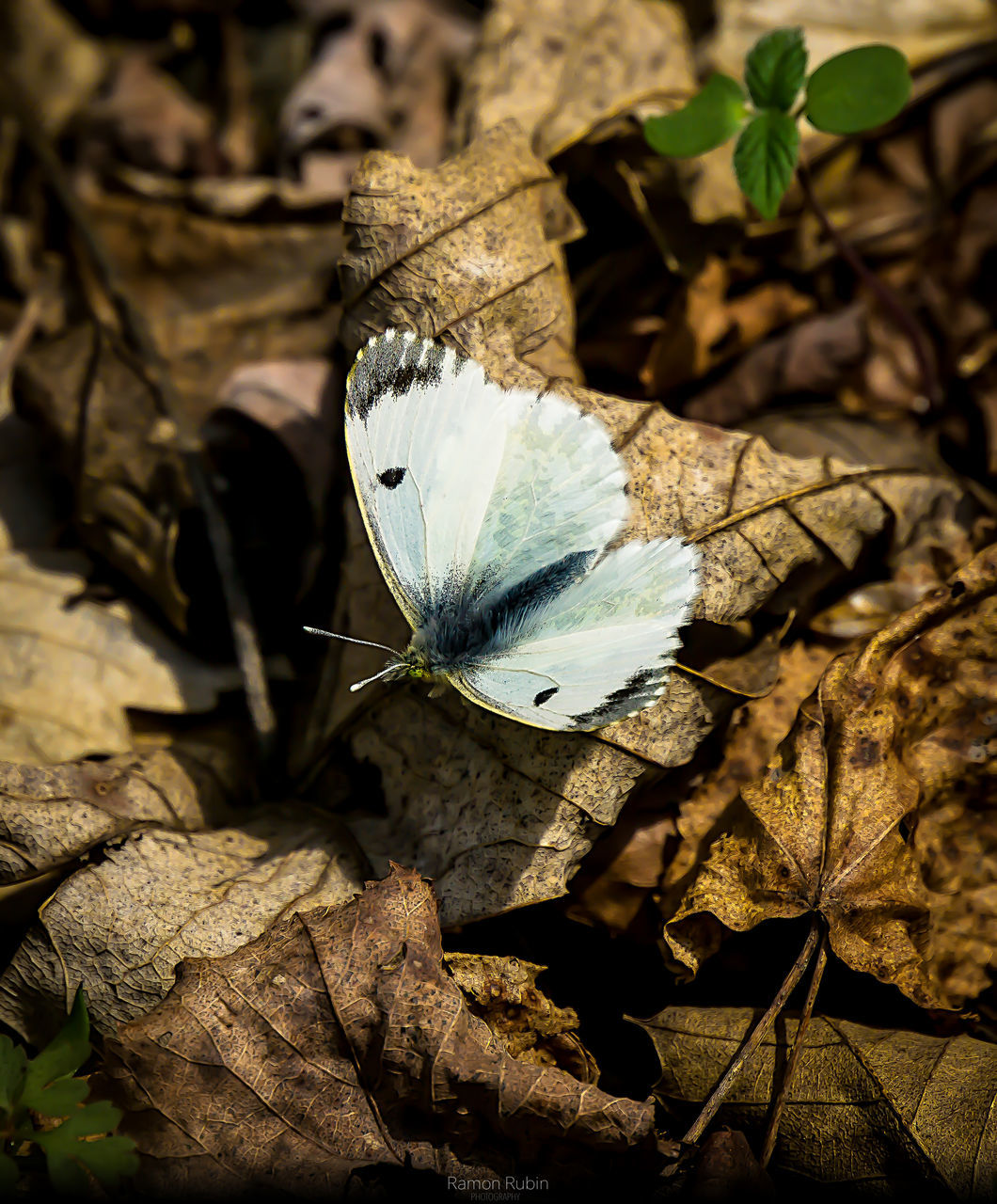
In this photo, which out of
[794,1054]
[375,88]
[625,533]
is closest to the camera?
[794,1054]

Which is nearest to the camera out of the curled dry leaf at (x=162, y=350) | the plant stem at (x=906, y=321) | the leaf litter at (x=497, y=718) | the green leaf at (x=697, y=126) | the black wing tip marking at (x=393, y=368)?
the leaf litter at (x=497, y=718)

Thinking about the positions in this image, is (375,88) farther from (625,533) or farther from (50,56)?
(625,533)

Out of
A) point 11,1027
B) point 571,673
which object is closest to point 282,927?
point 11,1027

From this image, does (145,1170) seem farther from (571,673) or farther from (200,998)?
(571,673)

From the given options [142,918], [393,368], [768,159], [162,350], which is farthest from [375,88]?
[142,918]

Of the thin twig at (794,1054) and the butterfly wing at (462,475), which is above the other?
the butterfly wing at (462,475)

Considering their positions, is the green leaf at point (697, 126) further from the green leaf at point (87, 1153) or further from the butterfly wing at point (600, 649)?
the green leaf at point (87, 1153)

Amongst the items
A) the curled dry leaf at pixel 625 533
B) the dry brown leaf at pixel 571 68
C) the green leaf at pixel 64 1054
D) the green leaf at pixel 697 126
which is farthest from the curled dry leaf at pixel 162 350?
the green leaf at pixel 697 126
